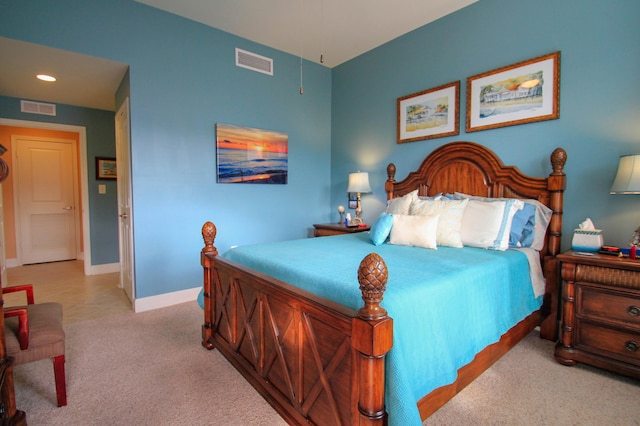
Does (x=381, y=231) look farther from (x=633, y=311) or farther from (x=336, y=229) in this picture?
(x=633, y=311)

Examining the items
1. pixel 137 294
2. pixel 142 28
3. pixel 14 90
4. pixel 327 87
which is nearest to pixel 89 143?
pixel 14 90

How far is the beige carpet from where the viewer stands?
165 centimetres

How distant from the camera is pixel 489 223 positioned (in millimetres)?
2461

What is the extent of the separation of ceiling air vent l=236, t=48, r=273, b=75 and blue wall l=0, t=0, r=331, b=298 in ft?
0.22

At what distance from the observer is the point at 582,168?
2.46 m

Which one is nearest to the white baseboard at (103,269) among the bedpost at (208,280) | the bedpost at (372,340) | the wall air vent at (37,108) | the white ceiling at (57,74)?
the wall air vent at (37,108)

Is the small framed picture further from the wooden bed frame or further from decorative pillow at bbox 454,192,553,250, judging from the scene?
decorative pillow at bbox 454,192,553,250

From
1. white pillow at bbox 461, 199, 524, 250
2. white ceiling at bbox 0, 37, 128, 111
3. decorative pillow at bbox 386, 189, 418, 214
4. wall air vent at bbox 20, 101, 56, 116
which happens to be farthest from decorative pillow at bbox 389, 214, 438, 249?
wall air vent at bbox 20, 101, 56, 116

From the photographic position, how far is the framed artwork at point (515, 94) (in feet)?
8.50

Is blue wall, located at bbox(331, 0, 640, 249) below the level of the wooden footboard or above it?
above

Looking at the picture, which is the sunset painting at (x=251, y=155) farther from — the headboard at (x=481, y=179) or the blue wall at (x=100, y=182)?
the blue wall at (x=100, y=182)

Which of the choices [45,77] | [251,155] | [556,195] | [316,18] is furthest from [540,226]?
[45,77]

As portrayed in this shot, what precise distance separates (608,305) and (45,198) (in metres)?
7.53

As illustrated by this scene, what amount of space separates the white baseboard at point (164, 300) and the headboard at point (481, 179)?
2621 millimetres
